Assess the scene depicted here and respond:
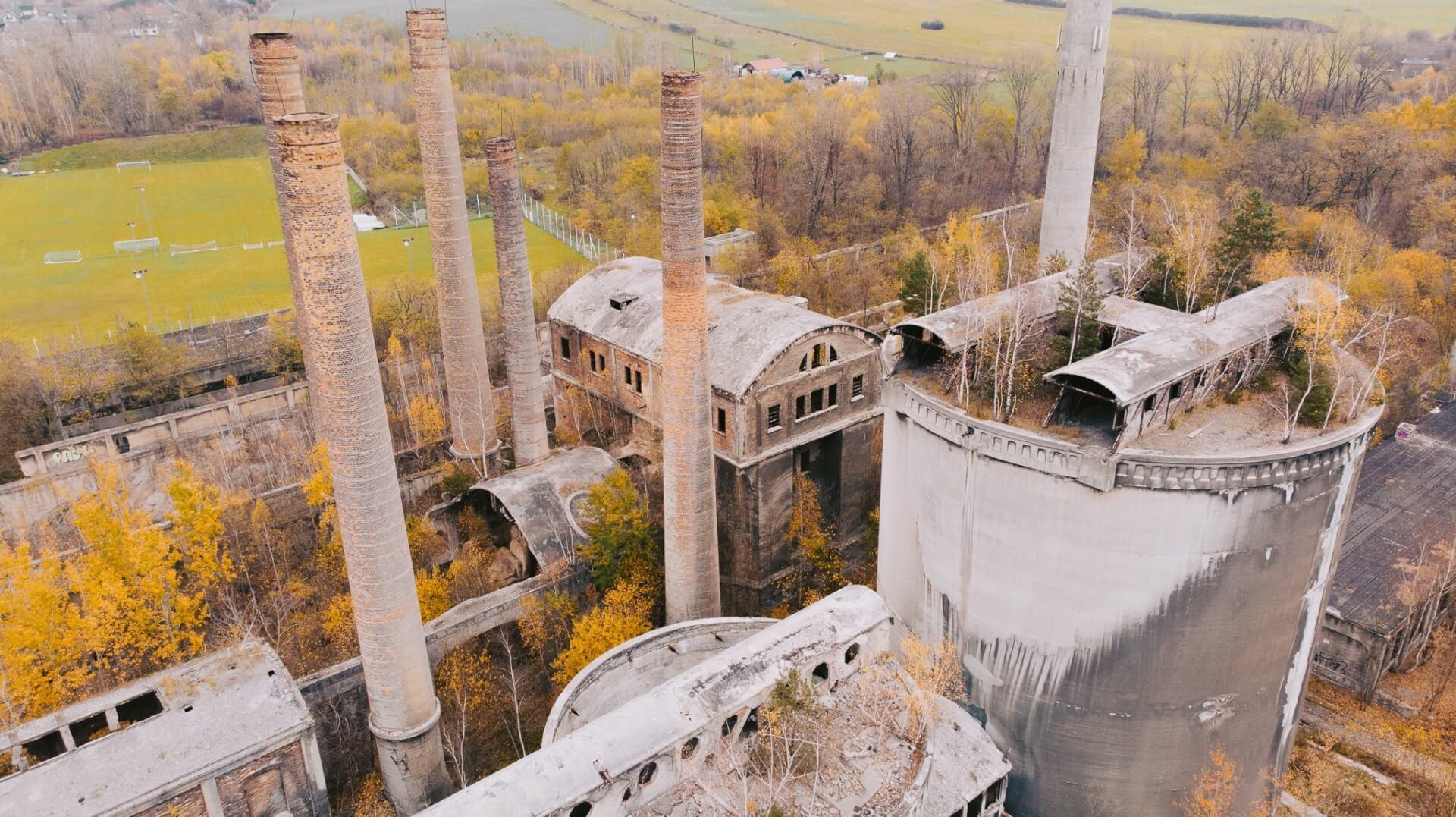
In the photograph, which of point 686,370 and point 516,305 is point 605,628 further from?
point 516,305

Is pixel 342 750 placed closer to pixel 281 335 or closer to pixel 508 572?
pixel 508 572

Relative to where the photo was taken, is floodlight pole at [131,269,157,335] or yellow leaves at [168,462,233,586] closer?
yellow leaves at [168,462,233,586]

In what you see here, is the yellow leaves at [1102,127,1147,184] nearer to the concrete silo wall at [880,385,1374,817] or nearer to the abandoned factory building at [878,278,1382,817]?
the abandoned factory building at [878,278,1382,817]

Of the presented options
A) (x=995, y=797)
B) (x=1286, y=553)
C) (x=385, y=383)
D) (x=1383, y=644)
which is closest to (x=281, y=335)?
(x=385, y=383)

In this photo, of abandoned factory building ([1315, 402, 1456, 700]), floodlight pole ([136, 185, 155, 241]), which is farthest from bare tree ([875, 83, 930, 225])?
floodlight pole ([136, 185, 155, 241])

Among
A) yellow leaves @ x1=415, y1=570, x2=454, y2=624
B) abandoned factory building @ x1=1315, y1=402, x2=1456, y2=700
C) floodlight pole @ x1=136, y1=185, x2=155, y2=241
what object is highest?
floodlight pole @ x1=136, y1=185, x2=155, y2=241

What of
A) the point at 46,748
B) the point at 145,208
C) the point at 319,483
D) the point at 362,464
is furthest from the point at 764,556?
the point at 145,208
